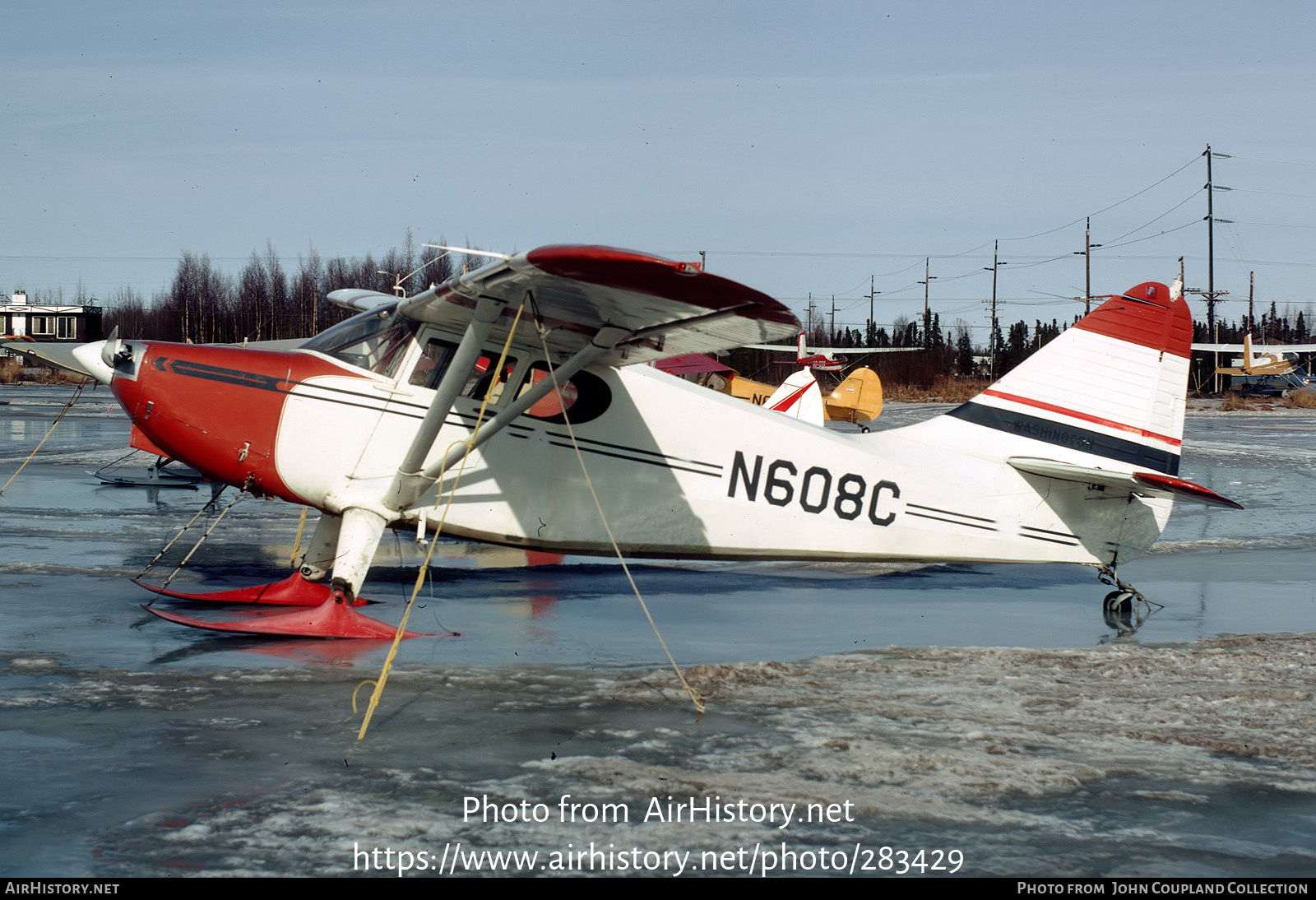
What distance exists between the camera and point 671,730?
17.7ft

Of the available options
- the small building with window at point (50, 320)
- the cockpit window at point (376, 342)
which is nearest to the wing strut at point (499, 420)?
Answer: the cockpit window at point (376, 342)

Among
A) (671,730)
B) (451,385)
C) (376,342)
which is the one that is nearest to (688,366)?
(376,342)

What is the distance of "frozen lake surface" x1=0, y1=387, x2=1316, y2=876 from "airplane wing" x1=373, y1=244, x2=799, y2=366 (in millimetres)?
2081

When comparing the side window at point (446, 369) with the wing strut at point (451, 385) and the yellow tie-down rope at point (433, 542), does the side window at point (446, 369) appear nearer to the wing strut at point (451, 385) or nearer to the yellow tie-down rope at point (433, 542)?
the yellow tie-down rope at point (433, 542)

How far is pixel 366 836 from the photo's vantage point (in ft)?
12.9

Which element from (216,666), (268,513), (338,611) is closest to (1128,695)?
(338,611)

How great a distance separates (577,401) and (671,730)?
3.21 metres

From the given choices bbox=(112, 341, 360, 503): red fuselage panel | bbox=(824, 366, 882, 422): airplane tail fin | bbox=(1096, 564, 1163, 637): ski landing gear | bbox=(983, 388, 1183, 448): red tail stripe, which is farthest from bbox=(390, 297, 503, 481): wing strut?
bbox=(824, 366, 882, 422): airplane tail fin

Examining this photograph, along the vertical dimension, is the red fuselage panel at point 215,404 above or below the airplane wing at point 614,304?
below

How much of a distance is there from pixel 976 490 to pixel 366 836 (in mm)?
6126

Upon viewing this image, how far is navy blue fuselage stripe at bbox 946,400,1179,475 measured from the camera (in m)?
8.85

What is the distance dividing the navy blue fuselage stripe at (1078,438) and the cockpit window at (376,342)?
14.6 ft

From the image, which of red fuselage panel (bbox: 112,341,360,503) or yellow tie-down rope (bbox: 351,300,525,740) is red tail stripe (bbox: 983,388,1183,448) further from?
red fuselage panel (bbox: 112,341,360,503)

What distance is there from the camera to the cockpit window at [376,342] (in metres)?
7.73
